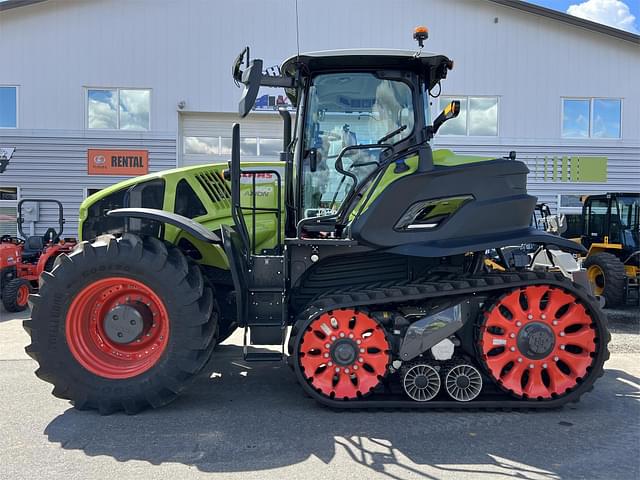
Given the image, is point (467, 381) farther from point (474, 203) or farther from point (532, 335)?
point (474, 203)

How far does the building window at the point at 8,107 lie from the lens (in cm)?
1373

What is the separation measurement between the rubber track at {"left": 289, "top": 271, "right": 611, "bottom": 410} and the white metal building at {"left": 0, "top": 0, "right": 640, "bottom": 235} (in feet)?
34.1

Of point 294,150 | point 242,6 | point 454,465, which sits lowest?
point 454,465

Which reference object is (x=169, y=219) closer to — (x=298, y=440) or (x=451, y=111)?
(x=298, y=440)

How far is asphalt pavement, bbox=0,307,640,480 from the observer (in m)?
3.05

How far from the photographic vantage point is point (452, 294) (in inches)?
157

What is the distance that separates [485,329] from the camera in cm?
399

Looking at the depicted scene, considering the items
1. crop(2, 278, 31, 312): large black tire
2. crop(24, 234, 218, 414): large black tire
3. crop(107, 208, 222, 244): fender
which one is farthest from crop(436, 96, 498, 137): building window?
crop(24, 234, 218, 414): large black tire

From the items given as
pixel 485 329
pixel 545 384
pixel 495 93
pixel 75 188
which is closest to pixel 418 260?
pixel 485 329

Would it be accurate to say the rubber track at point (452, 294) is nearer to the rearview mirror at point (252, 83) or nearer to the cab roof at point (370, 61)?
the rearview mirror at point (252, 83)

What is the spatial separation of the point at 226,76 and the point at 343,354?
11.6m

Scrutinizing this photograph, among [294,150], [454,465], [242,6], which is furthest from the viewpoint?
[242,6]

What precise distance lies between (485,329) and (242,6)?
12594 millimetres

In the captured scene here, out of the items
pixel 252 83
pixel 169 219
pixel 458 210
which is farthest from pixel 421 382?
pixel 252 83
